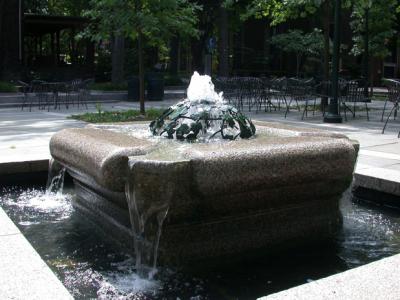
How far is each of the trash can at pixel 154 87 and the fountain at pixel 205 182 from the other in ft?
51.2

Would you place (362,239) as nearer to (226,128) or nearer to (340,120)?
(226,128)

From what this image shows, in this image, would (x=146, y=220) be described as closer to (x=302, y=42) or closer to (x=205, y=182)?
(x=205, y=182)

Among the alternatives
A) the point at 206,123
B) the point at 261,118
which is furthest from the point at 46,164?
the point at 261,118

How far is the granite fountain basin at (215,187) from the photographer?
4.27m

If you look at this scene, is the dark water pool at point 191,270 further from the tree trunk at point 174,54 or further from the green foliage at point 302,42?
the tree trunk at point 174,54

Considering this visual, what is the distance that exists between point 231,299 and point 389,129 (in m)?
9.18

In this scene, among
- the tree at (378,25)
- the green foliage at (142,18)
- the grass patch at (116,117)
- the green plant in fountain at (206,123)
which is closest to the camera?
the green plant in fountain at (206,123)

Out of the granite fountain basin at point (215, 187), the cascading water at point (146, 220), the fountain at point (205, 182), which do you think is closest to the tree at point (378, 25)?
the fountain at point (205, 182)

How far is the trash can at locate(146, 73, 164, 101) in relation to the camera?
21.3 meters

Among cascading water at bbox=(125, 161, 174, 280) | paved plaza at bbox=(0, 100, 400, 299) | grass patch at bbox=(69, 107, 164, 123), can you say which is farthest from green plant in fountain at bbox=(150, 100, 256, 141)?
grass patch at bbox=(69, 107, 164, 123)

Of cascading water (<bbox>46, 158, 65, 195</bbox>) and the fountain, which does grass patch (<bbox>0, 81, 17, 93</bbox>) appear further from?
the fountain

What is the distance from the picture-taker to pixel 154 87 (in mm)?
21312

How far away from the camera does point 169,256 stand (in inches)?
179

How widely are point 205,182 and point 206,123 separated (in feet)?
4.44
